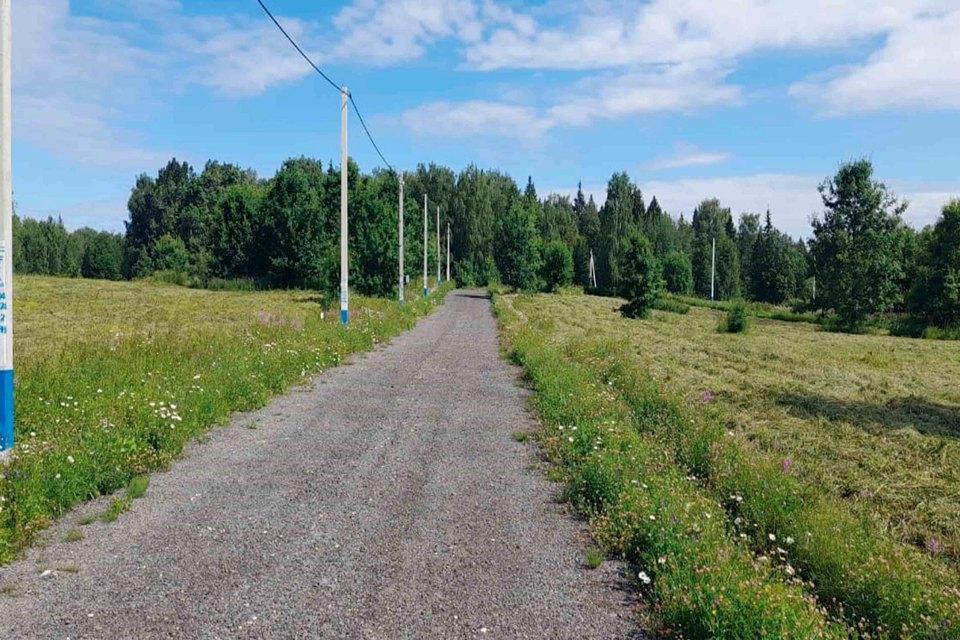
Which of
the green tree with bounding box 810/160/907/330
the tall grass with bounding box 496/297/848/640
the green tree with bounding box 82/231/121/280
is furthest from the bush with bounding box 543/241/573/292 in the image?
the tall grass with bounding box 496/297/848/640

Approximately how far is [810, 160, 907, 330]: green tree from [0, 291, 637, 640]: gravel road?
42465 millimetres

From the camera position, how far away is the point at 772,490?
20.5 ft

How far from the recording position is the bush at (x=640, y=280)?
42.6 m

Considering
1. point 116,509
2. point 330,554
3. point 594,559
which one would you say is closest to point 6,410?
point 116,509

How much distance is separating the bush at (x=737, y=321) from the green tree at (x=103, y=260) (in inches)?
3533

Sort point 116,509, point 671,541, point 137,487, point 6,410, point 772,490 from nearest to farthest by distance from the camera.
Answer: point 671,541 → point 116,509 → point 772,490 → point 137,487 → point 6,410

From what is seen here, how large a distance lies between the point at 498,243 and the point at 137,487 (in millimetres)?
74322

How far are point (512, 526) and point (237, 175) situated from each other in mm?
107434

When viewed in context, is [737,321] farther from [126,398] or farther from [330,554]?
[330,554]

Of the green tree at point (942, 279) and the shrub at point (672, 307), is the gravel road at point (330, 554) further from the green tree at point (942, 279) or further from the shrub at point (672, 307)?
the shrub at point (672, 307)

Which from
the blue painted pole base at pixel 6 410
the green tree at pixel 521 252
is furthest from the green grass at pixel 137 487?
the green tree at pixel 521 252

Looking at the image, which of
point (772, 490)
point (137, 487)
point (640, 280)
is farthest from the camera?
point (640, 280)

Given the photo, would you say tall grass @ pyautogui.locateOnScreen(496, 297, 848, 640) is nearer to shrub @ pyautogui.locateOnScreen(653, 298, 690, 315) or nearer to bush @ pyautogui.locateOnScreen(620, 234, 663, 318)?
bush @ pyautogui.locateOnScreen(620, 234, 663, 318)

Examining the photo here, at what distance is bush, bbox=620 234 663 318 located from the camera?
4259 centimetres
